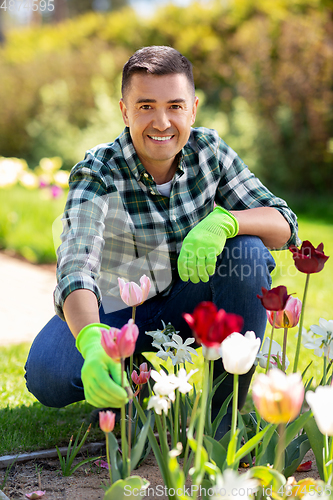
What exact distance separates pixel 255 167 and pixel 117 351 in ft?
23.7

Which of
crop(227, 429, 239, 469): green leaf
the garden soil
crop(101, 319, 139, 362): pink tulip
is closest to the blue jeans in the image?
the garden soil

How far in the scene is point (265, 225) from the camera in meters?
1.66

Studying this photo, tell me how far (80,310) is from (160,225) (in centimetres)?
56

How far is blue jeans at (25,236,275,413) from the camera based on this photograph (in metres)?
1.54

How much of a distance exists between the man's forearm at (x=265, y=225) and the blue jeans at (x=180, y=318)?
0.11 ft

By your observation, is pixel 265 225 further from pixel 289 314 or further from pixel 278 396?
pixel 278 396

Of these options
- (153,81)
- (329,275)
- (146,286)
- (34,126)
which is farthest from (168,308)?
(34,126)

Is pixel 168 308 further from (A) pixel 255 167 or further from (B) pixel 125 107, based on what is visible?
(A) pixel 255 167

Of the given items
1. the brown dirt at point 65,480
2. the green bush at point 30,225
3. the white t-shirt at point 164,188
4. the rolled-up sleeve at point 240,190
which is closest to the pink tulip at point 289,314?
the brown dirt at point 65,480

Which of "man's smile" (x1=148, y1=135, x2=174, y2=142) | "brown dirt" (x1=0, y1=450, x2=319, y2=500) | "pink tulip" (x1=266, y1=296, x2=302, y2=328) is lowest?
"brown dirt" (x1=0, y1=450, x2=319, y2=500)

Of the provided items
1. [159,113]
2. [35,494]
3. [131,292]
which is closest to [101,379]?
[131,292]

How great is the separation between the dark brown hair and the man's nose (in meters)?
0.12

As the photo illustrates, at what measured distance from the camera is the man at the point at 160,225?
149 centimetres

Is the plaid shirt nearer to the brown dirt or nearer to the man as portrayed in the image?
the man
